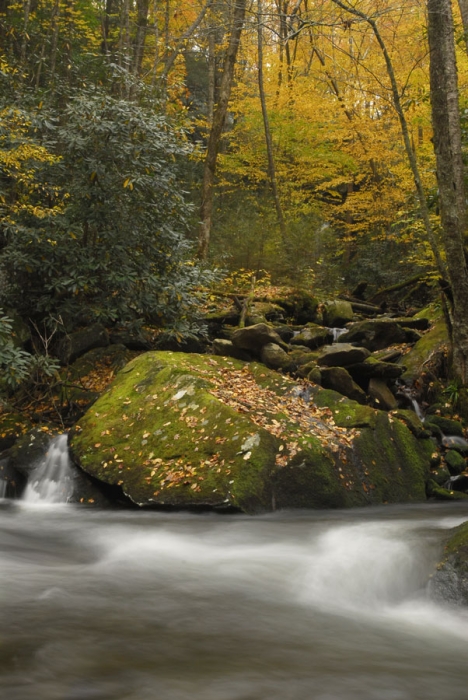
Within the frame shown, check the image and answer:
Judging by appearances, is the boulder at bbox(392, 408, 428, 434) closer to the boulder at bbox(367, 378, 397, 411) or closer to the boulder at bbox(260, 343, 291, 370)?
the boulder at bbox(367, 378, 397, 411)

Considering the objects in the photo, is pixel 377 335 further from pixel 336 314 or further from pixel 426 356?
pixel 336 314

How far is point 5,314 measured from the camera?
10.2m

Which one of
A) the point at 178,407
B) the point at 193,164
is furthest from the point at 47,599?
the point at 193,164

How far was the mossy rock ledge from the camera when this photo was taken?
22.1 ft

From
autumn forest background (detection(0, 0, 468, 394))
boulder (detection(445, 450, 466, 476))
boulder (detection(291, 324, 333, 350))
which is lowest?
boulder (detection(445, 450, 466, 476))

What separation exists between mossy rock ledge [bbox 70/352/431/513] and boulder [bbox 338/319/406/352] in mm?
3928

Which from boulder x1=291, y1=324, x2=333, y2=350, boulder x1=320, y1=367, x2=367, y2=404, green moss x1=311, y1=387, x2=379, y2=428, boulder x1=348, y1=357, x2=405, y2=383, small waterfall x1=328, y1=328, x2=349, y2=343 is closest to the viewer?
green moss x1=311, y1=387, x2=379, y2=428

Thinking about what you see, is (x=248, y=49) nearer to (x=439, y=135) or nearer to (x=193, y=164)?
(x=193, y=164)

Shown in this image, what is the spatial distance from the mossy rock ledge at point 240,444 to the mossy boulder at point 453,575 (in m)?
2.45

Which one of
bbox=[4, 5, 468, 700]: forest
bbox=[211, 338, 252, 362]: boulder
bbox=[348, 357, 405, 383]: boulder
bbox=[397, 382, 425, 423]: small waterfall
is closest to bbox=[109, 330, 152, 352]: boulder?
bbox=[4, 5, 468, 700]: forest

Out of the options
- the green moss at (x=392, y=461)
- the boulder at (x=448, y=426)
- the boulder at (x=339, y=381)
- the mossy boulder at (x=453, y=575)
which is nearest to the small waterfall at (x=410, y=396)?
the boulder at (x=448, y=426)

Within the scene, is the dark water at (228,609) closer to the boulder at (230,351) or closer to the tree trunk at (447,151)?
the tree trunk at (447,151)

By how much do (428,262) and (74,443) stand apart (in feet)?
31.6

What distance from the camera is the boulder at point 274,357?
384 inches
